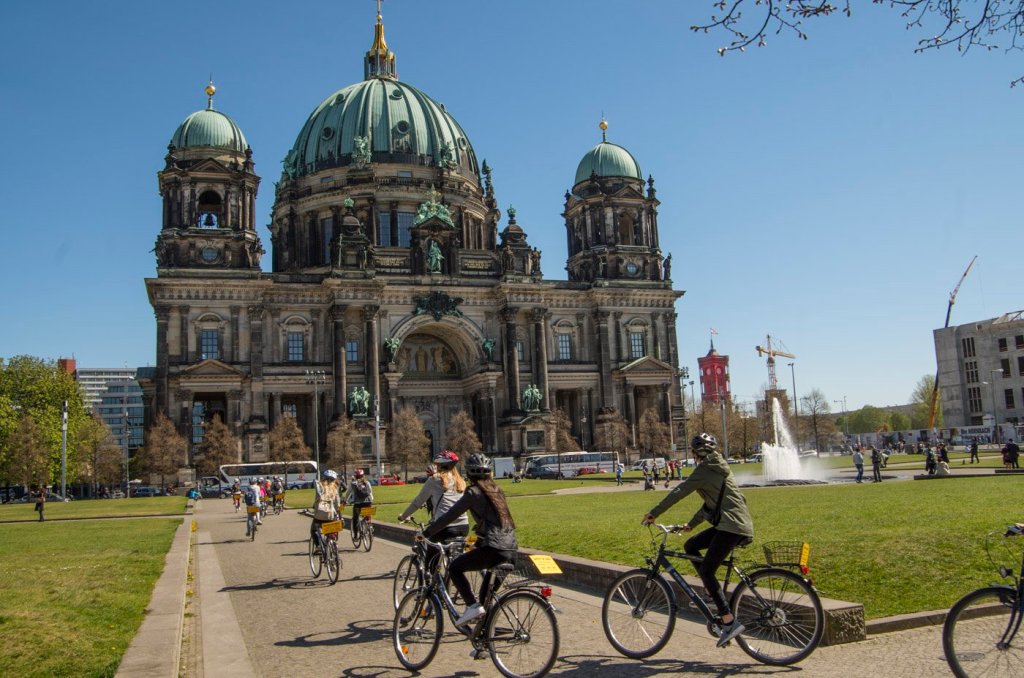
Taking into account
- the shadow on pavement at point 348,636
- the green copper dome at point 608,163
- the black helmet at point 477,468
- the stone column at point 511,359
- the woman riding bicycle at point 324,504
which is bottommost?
the shadow on pavement at point 348,636

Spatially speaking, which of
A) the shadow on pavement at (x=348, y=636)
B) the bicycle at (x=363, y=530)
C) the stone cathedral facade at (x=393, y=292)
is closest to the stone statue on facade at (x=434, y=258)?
the stone cathedral facade at (x=393, y=292)

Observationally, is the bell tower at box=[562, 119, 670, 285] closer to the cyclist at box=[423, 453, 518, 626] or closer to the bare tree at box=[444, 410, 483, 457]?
the bare tree at box=[444, 410, 483, 457]

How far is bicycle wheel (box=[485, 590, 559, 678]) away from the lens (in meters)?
9.15

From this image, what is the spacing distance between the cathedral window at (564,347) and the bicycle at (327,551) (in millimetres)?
68848

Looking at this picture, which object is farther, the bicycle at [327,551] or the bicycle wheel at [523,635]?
the bicycle at [327,551]

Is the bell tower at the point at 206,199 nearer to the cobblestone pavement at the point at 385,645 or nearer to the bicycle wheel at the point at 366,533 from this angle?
the bicycle wheel at the point at 366,533

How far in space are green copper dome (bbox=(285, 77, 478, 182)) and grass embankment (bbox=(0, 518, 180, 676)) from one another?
223 feet

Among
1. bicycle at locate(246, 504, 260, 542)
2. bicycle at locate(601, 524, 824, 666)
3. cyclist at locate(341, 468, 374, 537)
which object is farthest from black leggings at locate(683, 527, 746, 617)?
bicycle at locate(246, 504, 260, 542)

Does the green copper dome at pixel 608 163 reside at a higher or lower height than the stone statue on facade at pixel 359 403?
higher

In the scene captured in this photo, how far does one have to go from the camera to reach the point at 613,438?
82.1 metres

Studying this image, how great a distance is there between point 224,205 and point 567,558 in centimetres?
6885

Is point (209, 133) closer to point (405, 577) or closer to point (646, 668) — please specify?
point (405, 577)

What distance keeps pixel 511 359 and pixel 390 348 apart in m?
10.6

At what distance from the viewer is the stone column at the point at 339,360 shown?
77.0 metres
